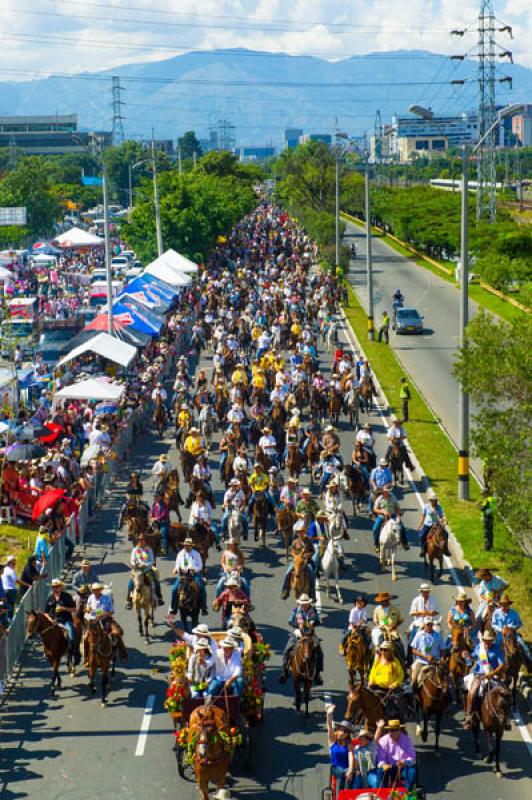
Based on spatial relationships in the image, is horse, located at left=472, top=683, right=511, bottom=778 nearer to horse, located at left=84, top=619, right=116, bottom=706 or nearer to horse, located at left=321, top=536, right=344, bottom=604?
→ horse, located at left=84, top=619, right=116, bottom=706

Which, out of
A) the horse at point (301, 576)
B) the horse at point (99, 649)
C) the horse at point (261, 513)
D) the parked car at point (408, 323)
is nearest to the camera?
the horse at point (99, 649)

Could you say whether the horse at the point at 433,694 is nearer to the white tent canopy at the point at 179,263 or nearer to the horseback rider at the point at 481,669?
the horseback rider at the point at 481,669

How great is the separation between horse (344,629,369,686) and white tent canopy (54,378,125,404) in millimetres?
18818

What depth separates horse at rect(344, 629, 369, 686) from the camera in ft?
60.1

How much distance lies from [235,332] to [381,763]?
129ft

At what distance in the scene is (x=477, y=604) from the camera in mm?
22531

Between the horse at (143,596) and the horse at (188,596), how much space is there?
69cm

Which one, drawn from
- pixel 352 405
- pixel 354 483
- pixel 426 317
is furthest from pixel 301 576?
pixel 426 317

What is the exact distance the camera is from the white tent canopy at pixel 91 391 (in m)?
36.0

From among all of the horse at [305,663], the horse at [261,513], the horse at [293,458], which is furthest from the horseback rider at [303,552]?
the horse at [293,458]

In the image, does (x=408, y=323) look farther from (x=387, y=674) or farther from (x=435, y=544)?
(x=387, y=674)

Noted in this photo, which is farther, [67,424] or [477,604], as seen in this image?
[67,424]

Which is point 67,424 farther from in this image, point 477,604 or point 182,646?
point 182,646

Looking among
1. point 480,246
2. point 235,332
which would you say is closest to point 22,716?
point 235,332
